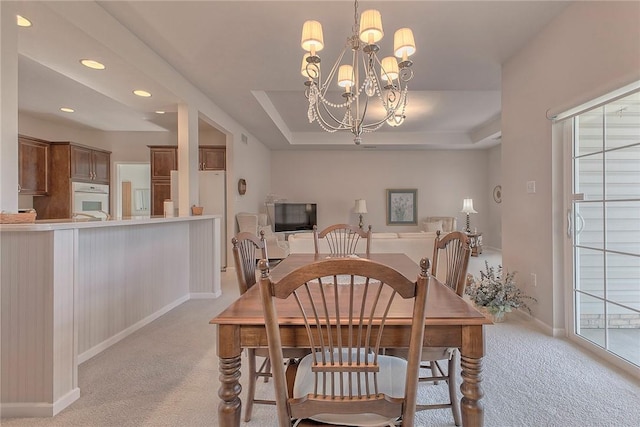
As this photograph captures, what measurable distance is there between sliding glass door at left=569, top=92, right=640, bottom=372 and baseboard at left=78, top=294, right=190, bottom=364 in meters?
3.80

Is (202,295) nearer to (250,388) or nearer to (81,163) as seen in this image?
(250,388)

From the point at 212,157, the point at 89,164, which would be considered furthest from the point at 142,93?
the point at 89,164

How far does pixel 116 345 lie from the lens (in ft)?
8.75

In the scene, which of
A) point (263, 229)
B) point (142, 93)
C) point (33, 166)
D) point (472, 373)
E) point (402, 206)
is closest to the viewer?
point (472, 373)

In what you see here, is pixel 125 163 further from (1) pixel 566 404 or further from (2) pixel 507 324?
(1) pixel 566 404

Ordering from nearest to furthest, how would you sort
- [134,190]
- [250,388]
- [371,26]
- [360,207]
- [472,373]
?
[472,373] → [250,388] → [371,26] → [134,190] → [360,207]

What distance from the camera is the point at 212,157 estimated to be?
19.2 feet

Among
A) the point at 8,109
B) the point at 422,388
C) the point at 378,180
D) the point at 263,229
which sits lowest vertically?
the point at 422,388

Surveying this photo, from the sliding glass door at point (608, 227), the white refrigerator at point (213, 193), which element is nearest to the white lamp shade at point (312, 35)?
the sliding glass door at point (608, 227)

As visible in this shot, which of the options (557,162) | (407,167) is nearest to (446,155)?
(407,167)

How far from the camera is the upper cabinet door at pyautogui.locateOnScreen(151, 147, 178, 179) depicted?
5.70 m

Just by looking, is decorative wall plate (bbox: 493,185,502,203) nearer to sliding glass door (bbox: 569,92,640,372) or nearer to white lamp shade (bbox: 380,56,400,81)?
sliding glass door (bbox: 569,92,640,372)

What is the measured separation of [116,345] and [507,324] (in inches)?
137

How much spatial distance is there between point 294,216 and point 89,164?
420 cm
